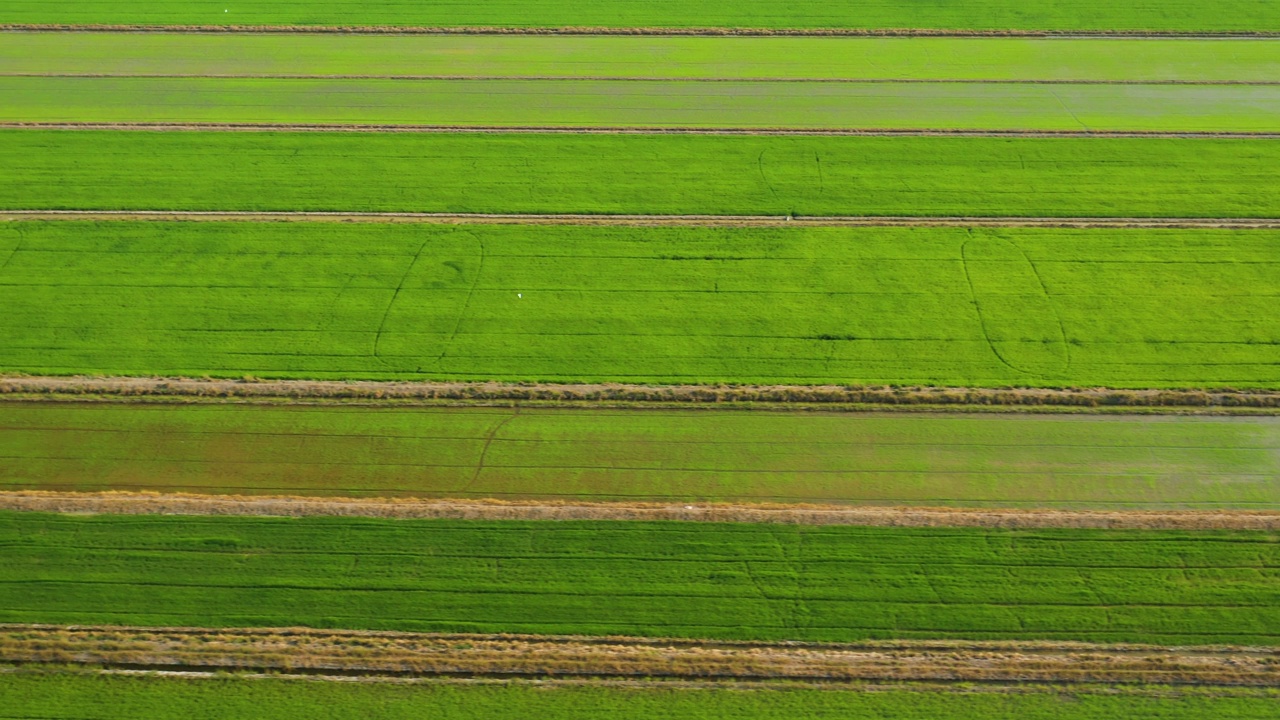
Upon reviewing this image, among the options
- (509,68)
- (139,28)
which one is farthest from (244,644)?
(139,28)

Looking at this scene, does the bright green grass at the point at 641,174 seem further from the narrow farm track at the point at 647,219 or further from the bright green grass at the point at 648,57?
the bright green grass at the point at 648,57

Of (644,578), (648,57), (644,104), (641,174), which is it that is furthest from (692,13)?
(644,578)

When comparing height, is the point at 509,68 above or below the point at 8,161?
above

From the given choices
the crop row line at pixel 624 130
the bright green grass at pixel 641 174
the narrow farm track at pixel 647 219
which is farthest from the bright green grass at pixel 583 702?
the crop row line at pixel 624 130

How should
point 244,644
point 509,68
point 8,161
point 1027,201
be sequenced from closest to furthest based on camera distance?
point 244,644 → point 1027,201 → point 8,161 → point 509,68

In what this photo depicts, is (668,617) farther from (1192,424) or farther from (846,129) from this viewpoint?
(846,129)

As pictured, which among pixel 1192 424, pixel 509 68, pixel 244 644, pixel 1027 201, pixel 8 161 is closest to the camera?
pixel 244 644

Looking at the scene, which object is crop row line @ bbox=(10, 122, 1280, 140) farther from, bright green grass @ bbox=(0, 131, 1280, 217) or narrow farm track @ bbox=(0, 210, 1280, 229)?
narrow farm track @ bbox=(0, 210, 1280, 229)
